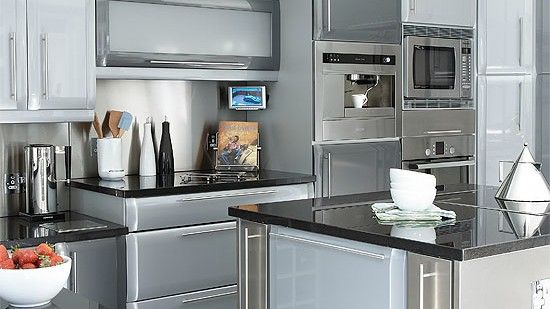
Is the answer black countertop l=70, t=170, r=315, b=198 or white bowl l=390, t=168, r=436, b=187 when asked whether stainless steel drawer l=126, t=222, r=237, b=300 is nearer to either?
black countertop l=70, t=170, r=315, b=198

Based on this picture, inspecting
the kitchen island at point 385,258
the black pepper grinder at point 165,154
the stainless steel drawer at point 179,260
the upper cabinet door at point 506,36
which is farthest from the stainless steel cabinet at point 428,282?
the upper cabinet door at point 506,36

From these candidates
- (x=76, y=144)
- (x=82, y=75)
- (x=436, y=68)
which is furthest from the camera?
(x=436, y=68)

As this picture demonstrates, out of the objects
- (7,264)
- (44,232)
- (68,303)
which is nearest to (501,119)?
(44,232)

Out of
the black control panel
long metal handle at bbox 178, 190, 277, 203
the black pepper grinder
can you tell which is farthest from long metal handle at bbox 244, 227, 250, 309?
the black control panel

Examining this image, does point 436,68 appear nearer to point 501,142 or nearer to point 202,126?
point 501,142

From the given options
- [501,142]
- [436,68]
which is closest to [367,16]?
[436,68]

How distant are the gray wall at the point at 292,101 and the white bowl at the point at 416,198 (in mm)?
1699

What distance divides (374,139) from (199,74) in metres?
1.08

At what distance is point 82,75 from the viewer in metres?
3.82

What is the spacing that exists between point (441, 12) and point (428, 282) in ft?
9.80

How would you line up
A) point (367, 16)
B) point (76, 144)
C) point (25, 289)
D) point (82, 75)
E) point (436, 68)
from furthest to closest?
point (436, 68) < point (367, 16) < point (76, 144) < point (82, 75) < point (25, 289)

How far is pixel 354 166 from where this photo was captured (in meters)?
4.48

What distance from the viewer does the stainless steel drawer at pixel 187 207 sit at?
12.1ft

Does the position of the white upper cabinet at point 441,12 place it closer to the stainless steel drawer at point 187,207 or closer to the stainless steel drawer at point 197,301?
the stainless steel drawer at point 187,207
